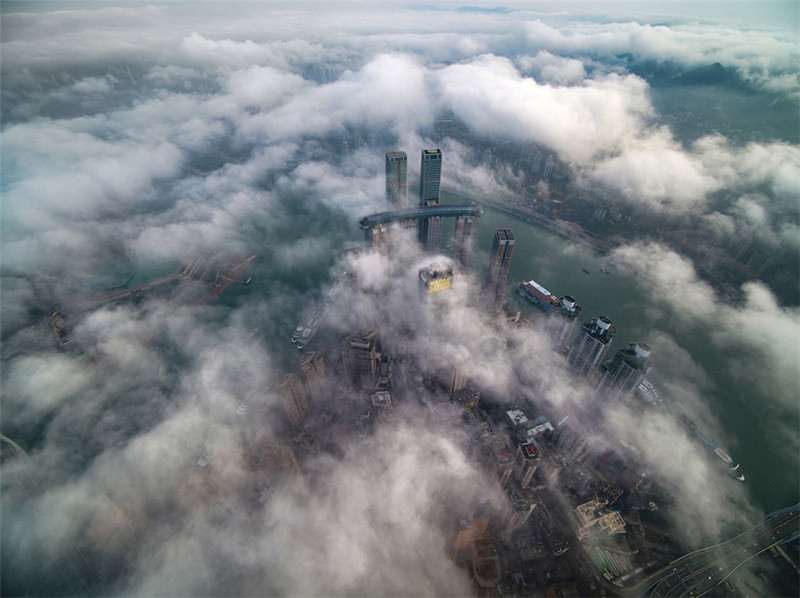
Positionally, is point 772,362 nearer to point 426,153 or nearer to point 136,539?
point 426,153

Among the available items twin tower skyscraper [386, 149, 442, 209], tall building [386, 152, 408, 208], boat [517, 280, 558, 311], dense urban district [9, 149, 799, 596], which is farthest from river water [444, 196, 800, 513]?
tall building [386, 152, 408, 208]

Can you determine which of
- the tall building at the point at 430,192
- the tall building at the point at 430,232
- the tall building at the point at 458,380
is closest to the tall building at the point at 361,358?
the tall building at the point at 458,380

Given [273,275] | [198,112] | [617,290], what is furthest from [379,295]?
[198,112]

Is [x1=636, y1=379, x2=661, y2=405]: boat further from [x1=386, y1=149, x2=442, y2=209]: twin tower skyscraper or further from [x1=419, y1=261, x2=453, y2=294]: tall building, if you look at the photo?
[x1=386, y1=149, x2=442, y2=209]: twin tower skyscraper

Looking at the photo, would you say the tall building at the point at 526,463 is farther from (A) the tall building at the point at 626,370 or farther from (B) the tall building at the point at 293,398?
(B) the tall building at the point at 293,398

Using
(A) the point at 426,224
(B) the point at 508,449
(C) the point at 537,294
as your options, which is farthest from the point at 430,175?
(B) the point at 508,449

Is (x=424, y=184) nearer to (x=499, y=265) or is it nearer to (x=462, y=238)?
(x=462, y=238)
